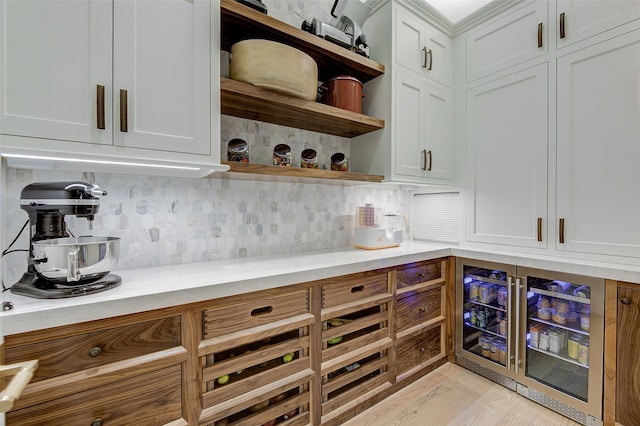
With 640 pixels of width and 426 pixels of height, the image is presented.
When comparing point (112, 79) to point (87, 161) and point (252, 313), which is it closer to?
point (87, 161)

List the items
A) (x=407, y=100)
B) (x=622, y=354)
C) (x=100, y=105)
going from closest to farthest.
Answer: (x=100, y=105) < (x=622, y=354) < (x=407, y=100)

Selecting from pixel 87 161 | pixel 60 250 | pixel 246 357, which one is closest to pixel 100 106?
pixel 87 161

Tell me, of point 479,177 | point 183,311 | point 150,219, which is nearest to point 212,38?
point 150,219

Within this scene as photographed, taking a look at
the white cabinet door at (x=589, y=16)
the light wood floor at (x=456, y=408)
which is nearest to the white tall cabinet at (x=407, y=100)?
the white cabinet door at (x=589, y=16)

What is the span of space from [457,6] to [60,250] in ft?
9.59

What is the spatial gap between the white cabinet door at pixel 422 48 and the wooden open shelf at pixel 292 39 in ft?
0.84

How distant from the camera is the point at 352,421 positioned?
1601mm

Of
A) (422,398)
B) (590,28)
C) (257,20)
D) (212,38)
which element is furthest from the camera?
(422,398)

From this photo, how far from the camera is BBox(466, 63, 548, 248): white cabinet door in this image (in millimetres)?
1883

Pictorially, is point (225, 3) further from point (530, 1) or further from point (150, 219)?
point (530, 1)

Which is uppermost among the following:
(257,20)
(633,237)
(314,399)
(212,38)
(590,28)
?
(590,28)

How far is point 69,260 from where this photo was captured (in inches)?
37.2

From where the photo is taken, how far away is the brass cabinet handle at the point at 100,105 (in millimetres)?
1040

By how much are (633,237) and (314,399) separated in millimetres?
1918
